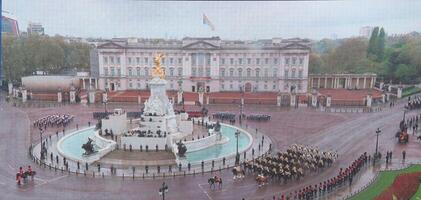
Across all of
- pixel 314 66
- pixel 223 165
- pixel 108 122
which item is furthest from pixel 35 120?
pixel 314 66

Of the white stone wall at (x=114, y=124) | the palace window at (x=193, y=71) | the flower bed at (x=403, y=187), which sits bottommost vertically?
the flower bed at (x=403, y=187)

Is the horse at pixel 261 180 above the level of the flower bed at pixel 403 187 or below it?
below

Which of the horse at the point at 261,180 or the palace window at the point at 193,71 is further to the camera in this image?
the palace window at the point at 193,71

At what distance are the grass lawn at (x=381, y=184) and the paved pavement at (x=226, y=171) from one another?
665mm

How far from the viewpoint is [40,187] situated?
57.3 ft

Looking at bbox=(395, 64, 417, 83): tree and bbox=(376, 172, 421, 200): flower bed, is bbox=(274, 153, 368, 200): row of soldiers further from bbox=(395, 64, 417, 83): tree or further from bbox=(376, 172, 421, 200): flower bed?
bbox=(395, 64, 417, 83): tree

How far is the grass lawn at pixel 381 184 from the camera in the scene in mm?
16047

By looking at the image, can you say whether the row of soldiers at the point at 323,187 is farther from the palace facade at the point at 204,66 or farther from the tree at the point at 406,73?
the tree at the point at 406,73

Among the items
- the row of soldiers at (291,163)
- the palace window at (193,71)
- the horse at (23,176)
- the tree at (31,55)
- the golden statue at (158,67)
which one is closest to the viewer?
the horse at (23,176)

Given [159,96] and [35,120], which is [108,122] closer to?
[159,96]

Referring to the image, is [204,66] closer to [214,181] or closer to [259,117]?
[259,117]

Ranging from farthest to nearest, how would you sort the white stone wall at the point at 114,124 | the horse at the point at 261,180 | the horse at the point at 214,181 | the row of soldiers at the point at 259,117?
1. the row of soldiers at the point at 259,117
2. the white stone wall at the point at 114,124
3. the horse at the point at 261,180
4. the horse at the point at 214,181

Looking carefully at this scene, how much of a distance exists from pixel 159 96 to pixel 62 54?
3949cm

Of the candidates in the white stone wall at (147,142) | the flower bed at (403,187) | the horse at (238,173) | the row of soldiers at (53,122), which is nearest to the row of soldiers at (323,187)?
the flower bed at (403,187)
